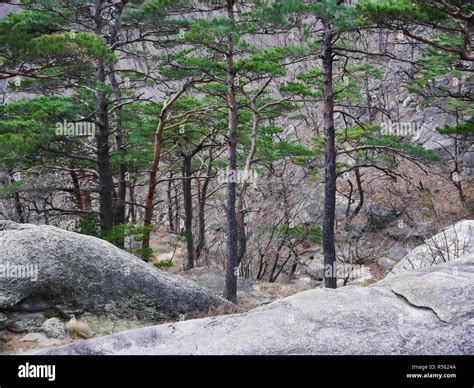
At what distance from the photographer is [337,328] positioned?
16.0 ft

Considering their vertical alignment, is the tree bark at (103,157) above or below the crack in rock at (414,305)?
above

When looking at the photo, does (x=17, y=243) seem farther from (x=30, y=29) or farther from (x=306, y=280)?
(x=306, y=280)

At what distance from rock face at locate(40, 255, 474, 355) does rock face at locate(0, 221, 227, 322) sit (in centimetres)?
171

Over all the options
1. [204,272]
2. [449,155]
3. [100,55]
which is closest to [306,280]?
[204,272]

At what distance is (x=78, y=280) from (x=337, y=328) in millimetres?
3850

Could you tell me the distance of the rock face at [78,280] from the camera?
A: 20.6 ft

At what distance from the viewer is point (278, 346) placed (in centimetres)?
461

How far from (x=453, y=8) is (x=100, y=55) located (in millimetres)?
5954

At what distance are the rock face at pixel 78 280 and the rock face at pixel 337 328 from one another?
1710 millimetres

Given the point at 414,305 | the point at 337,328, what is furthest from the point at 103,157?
the point at 414,305
